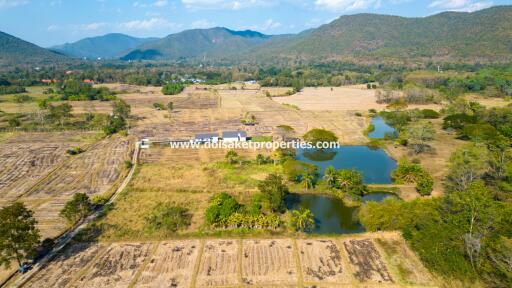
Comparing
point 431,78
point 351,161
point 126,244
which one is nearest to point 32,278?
point 126,244

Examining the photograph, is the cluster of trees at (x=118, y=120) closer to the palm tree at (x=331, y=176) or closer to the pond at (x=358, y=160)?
the pond at (x=358, y=160)

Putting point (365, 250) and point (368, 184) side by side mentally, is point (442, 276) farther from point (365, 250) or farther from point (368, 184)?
point (368, 184)

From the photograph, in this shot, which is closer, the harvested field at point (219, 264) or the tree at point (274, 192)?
the harvested field at point (219, 264)

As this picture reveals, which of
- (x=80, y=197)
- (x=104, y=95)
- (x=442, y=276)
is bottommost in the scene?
(x=442, y=276)

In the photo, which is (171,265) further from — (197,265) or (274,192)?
(274,192)

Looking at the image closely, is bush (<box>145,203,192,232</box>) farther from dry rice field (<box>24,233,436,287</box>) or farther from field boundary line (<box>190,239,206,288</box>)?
field boundary line (<box>190,239,206,288</box>)

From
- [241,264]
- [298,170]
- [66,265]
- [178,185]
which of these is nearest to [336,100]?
[298,170]

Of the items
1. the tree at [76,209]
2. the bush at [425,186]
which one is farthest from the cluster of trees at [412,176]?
the tree at [76,209]
